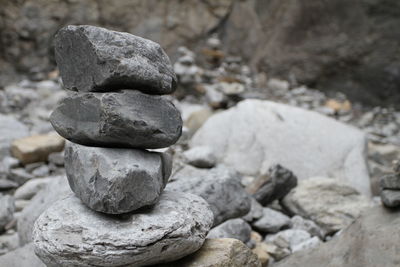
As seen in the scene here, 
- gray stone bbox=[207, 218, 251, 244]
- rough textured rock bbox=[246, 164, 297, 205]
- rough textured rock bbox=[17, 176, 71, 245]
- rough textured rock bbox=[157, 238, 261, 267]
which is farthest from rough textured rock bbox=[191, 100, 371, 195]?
rough textured rock bbox=[157, 238, 261, 267]

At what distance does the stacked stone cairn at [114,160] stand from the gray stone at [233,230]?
0.90 meters

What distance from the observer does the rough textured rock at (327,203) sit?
4098 millimetres

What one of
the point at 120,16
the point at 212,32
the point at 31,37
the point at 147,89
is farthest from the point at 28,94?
the point at 147,89

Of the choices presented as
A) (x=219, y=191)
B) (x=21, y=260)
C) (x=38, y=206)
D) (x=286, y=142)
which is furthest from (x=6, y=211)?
(x=286, y=142)

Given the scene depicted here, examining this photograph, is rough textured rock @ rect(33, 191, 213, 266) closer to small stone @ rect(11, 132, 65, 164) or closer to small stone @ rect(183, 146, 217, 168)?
small stone @ rect(183, 146, 217, 168)

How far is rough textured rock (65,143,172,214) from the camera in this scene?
2.15 meters

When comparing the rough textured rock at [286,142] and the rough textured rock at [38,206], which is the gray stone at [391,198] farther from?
the rough textured rock at [38,206]

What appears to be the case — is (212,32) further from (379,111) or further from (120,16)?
(379,111)

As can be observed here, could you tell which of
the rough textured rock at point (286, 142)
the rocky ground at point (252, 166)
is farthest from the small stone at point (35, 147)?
the rough textured rock at point (286, 142)

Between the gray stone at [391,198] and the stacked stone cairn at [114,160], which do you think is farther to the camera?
the gray stone at [391,198]

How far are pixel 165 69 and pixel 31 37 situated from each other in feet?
25.2

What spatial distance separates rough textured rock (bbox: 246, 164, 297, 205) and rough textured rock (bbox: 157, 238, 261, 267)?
1.77 meters

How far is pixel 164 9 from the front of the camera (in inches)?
375

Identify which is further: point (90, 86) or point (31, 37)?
point (31, 37)
